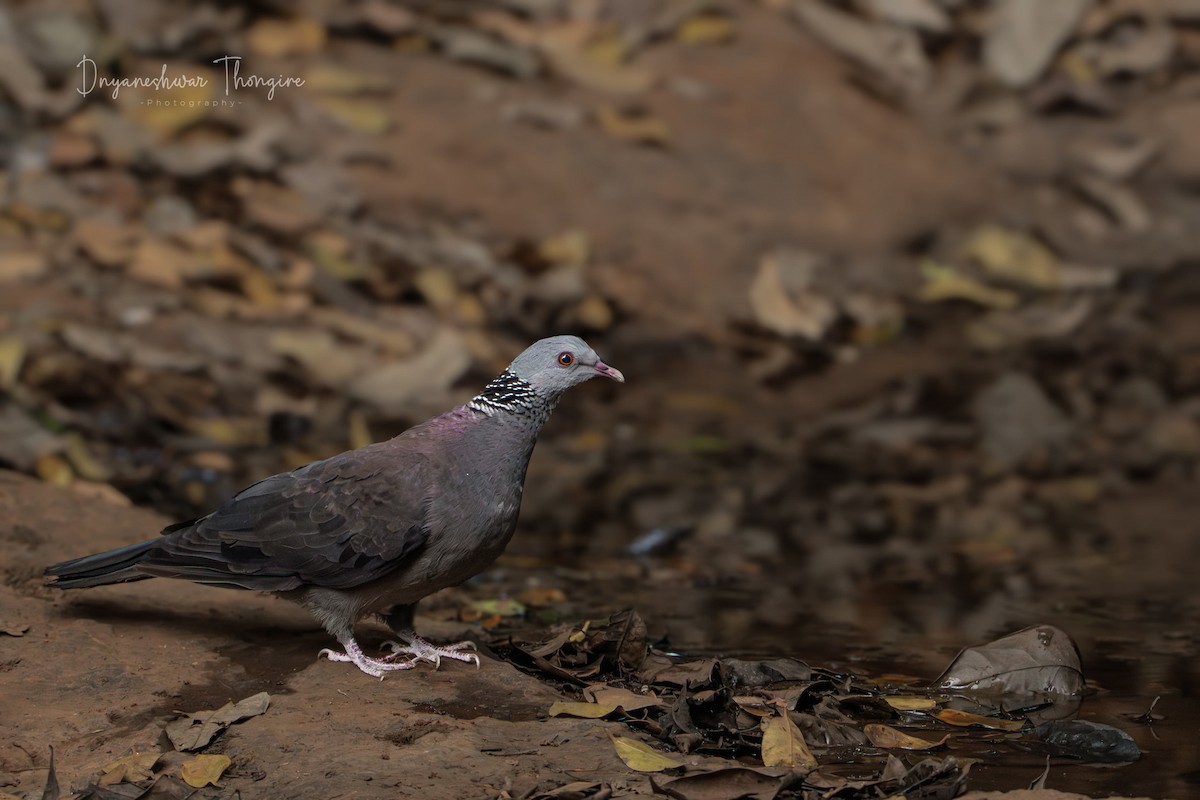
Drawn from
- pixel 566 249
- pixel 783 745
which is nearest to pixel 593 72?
pixel 566 249

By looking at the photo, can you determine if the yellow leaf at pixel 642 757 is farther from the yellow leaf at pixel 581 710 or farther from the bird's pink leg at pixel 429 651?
the bird's pink leg at pixel 429 651

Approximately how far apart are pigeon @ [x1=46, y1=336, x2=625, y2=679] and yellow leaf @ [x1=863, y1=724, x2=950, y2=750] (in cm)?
115

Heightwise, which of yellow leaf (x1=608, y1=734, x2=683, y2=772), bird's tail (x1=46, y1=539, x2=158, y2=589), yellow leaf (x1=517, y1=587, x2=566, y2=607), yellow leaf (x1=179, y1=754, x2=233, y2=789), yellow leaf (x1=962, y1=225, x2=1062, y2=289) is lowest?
yellow leaf (x1=517, y1=587, x2=566, y2=607)

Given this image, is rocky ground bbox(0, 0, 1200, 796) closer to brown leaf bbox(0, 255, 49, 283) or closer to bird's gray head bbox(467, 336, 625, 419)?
brown leaf bbox(0, 255, 49, 283)

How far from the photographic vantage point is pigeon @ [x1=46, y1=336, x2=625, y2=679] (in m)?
4.29

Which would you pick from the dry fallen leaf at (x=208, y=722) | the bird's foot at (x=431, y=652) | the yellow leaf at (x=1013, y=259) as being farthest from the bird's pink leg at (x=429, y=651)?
the yellow leaf at (x=1013, y=259)

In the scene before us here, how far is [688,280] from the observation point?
9898mm

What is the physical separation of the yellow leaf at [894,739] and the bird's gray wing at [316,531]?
1.36 metres

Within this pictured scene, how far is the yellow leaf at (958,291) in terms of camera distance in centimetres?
1014

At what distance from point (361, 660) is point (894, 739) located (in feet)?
4.93

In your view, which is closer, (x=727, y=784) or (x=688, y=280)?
(x=727, y=784)

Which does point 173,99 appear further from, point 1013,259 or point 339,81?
point 1013,259

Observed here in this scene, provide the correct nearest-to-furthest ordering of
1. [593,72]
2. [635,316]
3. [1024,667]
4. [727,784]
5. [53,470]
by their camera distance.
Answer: [727,784] → [1024,667] → [53,470] → [635,316] → [593,72]

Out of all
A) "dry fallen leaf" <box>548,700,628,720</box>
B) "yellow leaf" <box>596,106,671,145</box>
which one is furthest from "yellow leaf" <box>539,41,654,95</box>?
"dry fallen leaf" <box>548,700,628,720</box>
